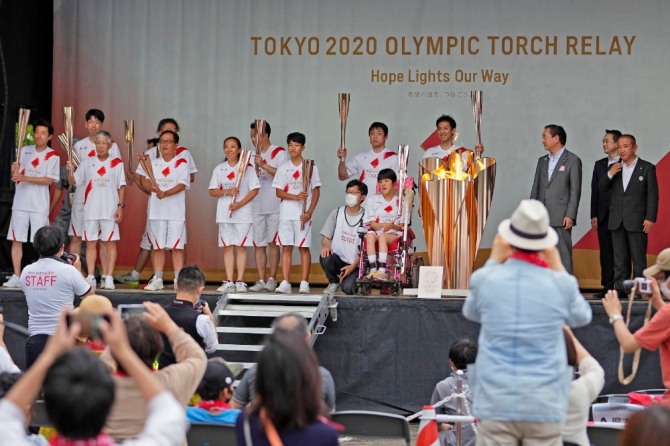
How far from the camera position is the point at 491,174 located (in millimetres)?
9125

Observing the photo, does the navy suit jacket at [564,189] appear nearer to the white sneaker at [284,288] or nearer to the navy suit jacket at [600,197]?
the navy suit jacket at [600,197]

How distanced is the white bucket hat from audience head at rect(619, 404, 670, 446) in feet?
4.18

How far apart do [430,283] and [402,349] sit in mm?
584

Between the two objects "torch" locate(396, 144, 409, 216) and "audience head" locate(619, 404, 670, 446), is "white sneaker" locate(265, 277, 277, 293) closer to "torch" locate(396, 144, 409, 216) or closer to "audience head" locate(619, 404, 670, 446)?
"torch" locate(396, 144, 409, 216)

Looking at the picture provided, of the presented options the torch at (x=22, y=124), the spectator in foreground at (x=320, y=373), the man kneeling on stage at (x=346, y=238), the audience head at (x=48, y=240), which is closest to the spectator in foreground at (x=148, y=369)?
the spectator in foreground at (x=320, y=373)

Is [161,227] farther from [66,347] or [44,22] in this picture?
[66,347]

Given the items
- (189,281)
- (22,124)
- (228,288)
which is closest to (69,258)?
(189,281)

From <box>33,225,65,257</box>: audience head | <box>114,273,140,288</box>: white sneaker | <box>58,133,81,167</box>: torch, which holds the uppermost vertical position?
<box>58,133,81,167</box>: torch

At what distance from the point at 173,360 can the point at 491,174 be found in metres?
4.78

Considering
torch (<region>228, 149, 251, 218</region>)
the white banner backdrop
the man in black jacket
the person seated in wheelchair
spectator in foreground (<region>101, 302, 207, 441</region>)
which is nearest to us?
spectator in foreground (<region>101, 302, 207, 441</region>)

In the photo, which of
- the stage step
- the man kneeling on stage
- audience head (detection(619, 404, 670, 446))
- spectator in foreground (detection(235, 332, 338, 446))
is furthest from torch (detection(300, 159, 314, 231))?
audience head (detection(619, 404, 670, 446))

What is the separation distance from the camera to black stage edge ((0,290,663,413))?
→ 847cm

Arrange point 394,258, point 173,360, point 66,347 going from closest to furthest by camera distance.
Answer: point 66,347 → point 173,360 → point 394,258

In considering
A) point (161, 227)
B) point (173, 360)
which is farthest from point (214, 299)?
point (173, 360)
